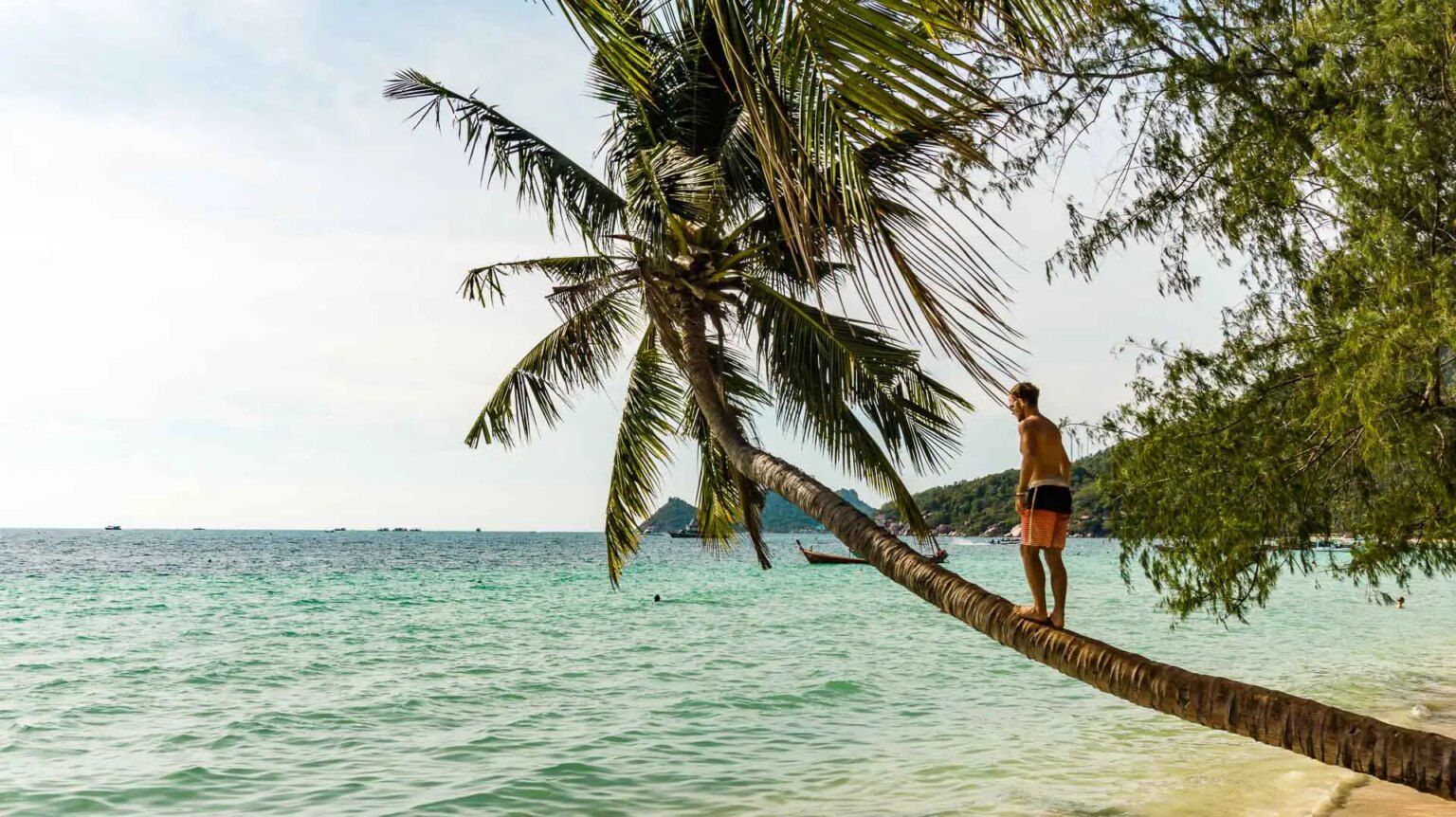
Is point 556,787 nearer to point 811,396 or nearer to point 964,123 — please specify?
point 811,396

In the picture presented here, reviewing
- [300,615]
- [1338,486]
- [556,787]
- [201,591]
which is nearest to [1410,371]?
[1338,486]

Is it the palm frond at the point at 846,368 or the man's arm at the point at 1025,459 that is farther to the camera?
the palm frond at the point at 846,368

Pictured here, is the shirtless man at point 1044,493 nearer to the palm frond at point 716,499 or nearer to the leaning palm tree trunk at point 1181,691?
the leaning palm tree trunk at point 1181,691

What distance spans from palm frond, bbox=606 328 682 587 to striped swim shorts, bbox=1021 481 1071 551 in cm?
605

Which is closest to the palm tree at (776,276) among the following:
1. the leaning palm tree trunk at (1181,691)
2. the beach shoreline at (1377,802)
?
the leaning palm tree trunk at (1181,691)

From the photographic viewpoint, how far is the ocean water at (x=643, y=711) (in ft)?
29.9

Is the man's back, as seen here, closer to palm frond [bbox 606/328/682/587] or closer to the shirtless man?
the shirtless man

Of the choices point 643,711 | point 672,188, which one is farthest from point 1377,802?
point 643,711

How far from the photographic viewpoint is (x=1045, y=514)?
468cm

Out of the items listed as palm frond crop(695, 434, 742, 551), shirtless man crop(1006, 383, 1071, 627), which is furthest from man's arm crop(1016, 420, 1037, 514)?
palm frond crop(695, 434, 742, 551)

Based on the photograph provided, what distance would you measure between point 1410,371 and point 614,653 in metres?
14.0

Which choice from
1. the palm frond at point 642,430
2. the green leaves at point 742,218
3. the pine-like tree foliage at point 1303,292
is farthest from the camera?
the palm frond at point 642,430

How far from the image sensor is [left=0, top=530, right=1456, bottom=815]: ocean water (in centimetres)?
911

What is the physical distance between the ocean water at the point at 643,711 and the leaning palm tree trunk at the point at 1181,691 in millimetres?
4463
